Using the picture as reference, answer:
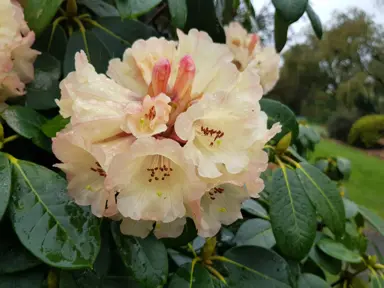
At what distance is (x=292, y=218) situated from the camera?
77 cm

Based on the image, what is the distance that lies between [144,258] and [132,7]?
0.33 metres

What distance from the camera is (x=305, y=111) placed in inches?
655

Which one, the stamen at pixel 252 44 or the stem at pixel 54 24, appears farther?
the stamen at pixel 252 44

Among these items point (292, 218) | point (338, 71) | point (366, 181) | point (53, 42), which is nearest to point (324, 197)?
point (292, 218)

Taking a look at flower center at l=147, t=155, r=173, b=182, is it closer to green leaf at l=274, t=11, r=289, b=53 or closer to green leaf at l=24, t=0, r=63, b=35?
green leaf at l=24, t=0, r=63, b=35

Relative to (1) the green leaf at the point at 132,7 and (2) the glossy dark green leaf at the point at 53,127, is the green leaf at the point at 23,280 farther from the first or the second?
(1) the green leaf at the point at 132,7

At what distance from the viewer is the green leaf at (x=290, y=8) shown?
29.6 inches

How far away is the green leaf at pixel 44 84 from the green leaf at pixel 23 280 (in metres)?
0.26

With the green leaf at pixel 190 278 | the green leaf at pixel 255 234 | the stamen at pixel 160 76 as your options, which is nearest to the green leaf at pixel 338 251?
the green leaf at pixel 255 234

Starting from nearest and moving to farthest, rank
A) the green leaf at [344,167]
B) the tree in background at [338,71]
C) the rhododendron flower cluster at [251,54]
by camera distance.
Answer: the rhododendron flower cluster at [251,54], the green leaf at [344,167], the tree in background at [338,71]

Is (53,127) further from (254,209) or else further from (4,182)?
(254,209)

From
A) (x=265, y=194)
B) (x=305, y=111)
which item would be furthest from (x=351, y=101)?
(x=265, y=194)

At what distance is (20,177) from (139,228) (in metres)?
0.16

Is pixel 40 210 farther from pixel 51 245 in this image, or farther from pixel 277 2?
pixel 277 2
